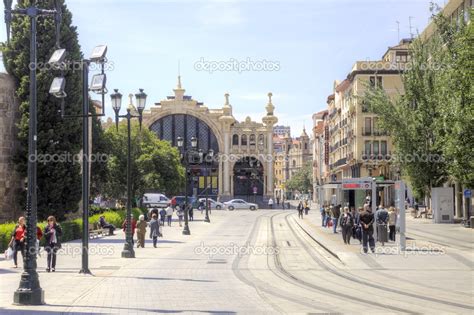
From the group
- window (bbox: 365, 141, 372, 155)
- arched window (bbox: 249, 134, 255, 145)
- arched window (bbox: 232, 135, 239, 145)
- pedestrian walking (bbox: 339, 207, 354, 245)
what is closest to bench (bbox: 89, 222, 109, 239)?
pedestrian walking (bbox: 339, 207, 354, 245)

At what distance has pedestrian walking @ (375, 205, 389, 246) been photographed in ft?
86.0

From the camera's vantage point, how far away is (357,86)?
269ft

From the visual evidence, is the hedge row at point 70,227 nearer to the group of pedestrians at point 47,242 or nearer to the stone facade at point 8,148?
the stone facade at point 8,148

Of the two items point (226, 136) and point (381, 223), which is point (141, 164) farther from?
point (226, 136)

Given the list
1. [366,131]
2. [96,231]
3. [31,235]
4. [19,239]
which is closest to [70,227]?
[96,231]

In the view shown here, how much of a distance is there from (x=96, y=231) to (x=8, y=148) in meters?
6.43

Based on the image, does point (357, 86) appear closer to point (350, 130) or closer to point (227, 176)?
point (350, 130)

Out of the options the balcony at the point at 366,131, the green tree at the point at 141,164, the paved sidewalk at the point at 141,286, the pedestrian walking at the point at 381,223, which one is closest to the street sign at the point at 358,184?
the pedestrian walking at the point at 381,223

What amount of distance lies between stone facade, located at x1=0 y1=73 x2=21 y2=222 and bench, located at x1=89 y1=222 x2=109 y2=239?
4019 millimetres

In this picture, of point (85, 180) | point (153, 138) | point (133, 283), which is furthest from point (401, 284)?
point (153, 138)

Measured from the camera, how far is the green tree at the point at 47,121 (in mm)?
34219

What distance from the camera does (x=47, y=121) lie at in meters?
35.1

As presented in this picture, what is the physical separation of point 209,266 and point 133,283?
4.80 m

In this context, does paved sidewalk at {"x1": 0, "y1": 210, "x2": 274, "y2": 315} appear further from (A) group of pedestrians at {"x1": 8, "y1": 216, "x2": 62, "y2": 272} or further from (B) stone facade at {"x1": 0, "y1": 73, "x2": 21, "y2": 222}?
(B) stone facade at {"x1": 0, "y1": 73, "x2": 21, "y2": 222}
